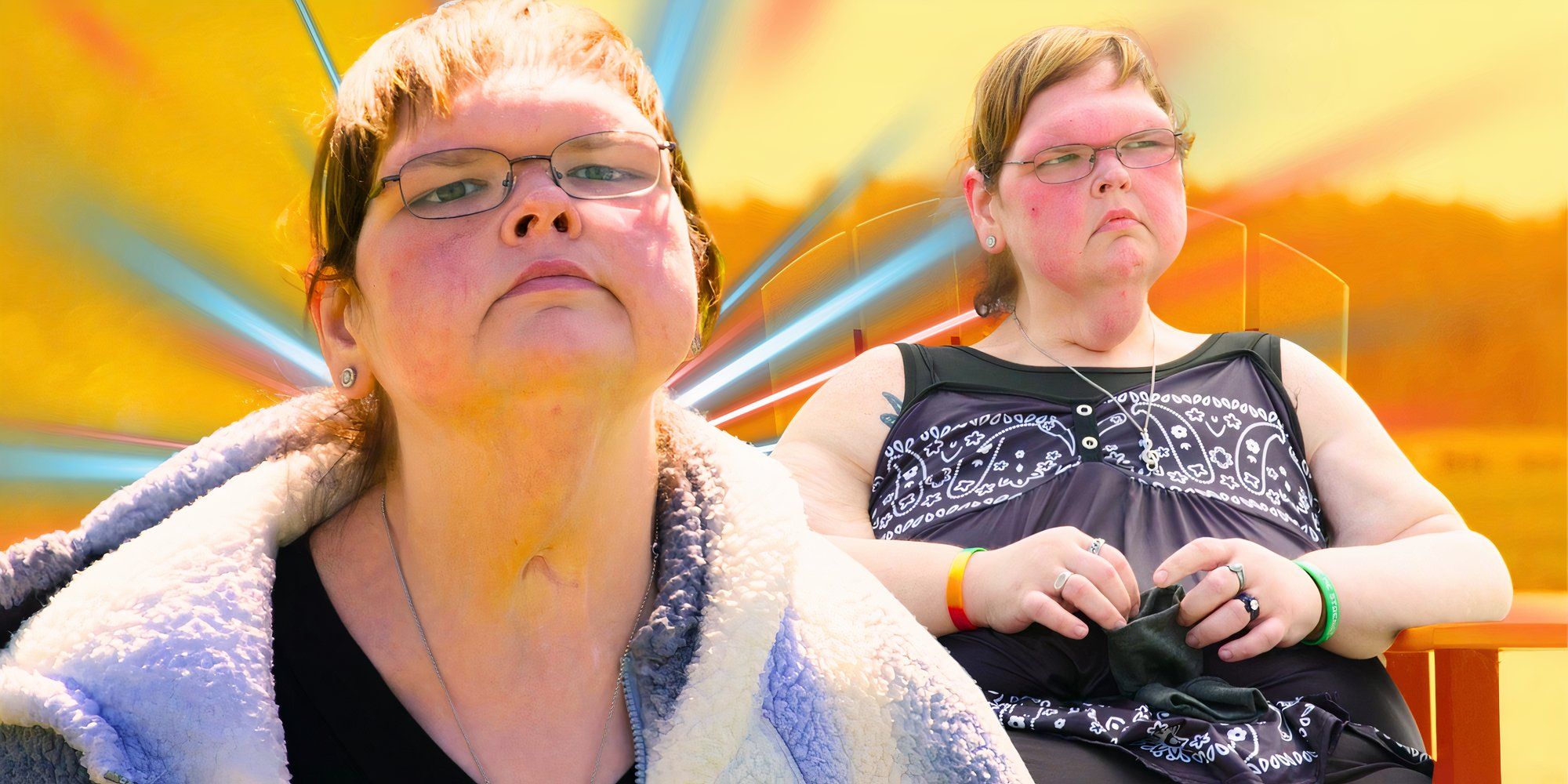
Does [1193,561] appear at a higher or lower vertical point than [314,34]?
lower

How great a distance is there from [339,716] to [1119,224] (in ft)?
4.12

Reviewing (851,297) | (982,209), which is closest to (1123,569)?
(982,209)

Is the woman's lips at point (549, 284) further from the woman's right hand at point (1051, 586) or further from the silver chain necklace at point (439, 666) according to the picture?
the woman's right hand at point (1051, 586)

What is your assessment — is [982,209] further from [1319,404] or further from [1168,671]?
[1168,671]

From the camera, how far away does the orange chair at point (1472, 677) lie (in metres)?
1.49

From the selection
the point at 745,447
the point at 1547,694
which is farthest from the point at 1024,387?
the point at 1547,694

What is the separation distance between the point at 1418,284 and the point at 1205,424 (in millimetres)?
1250

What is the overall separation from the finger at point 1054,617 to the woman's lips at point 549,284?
713 millimetres

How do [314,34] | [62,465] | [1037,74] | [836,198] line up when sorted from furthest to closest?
[836,198] < [314,34] < [62,465] < [1037,74]

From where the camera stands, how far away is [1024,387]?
1791 millimetres

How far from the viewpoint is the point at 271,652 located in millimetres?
1023

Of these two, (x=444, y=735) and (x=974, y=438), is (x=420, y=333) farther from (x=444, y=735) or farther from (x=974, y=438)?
(x=974, y=438)

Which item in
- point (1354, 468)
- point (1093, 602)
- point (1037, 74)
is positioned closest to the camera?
point (1093, 602)

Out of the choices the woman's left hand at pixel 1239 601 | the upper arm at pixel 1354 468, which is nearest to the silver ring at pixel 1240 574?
the woman's left hand at pixel 1239 601
